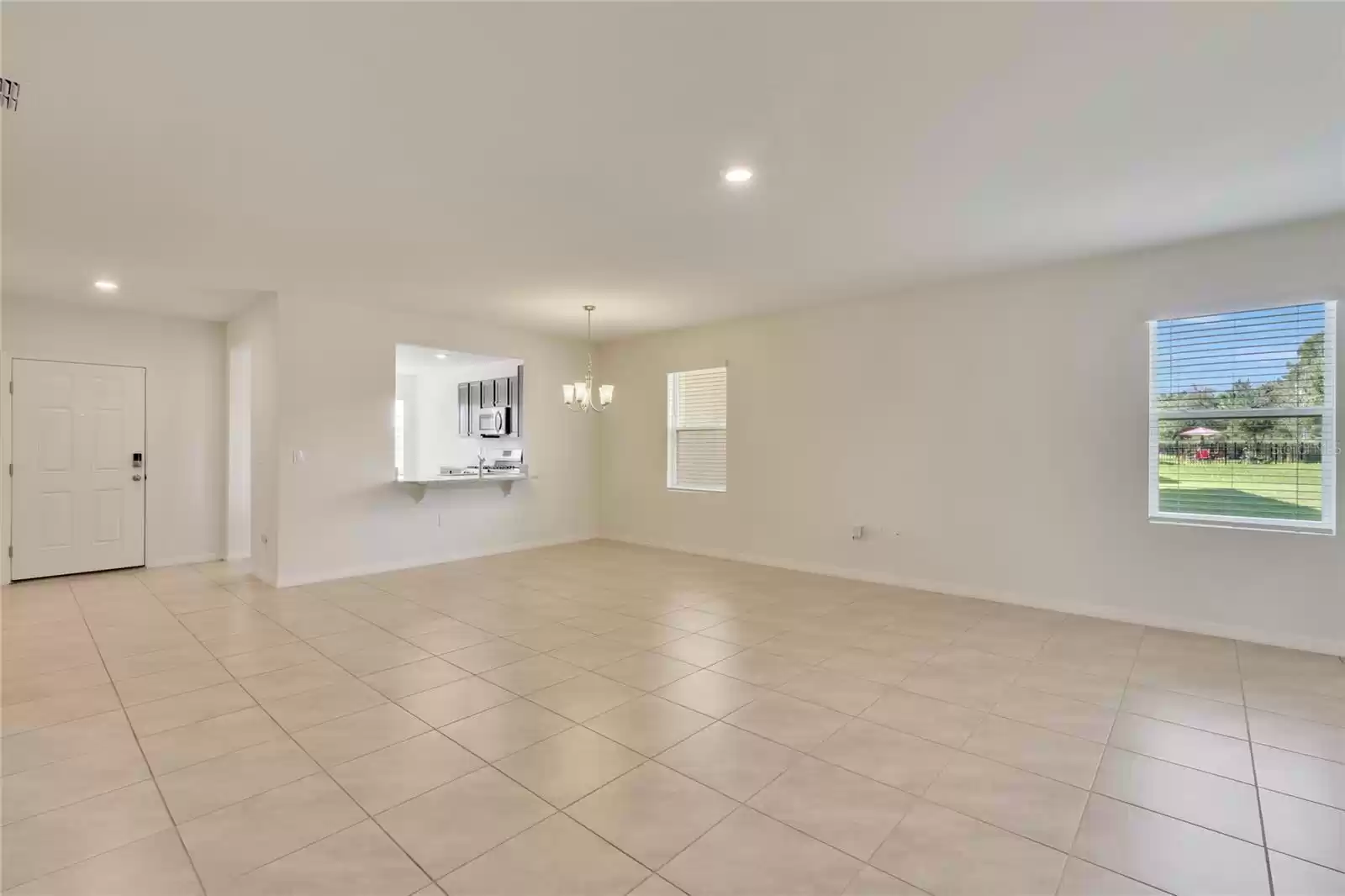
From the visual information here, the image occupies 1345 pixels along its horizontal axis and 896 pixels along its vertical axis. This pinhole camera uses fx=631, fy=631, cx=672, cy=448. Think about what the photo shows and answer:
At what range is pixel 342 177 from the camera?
2979mm

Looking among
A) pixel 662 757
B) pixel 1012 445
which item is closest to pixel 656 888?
pixel 662 757

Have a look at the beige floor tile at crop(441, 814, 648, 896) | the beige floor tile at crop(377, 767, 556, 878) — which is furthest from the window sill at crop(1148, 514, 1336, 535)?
the beige floor tile at crop(377, 767, 556, 878)

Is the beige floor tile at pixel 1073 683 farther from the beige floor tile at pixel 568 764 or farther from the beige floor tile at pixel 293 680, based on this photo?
the beige floor tile at pixel 293 680

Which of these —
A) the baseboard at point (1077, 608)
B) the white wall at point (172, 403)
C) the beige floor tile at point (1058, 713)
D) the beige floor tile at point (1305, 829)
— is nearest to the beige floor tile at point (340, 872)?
the beige floor tile at point (1058, 713)

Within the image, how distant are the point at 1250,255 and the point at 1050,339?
1.13 m

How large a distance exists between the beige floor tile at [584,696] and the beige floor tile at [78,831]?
1.42 metres

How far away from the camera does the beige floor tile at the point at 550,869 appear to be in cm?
174

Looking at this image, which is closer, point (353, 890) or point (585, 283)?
point (353, 890)

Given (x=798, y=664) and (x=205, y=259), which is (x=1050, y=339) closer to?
(x=798, y=664)

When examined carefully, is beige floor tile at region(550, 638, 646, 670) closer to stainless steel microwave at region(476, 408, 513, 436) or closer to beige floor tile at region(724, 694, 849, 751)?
beige floor tile at region(724, 694, 849, 751)

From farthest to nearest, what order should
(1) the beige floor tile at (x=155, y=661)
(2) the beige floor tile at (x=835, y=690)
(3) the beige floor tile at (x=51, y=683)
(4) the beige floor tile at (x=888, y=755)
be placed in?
(1) the beige floor tile at (x=155, y=661), (3) the beige floor tile at (x=51, y=683), (2) the beige floor tile at (x=835, y=690), (4) the beige floor tile at (x=888, y=755)

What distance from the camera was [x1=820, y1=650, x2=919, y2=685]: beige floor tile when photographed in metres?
3.30

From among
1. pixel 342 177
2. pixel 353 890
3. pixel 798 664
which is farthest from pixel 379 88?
pixel 798 664

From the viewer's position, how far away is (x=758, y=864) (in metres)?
1.85
